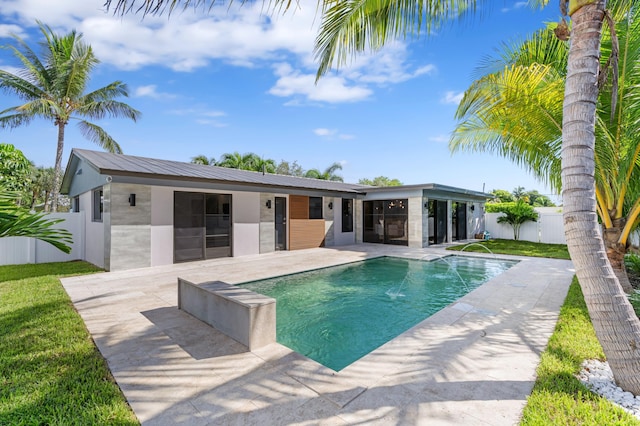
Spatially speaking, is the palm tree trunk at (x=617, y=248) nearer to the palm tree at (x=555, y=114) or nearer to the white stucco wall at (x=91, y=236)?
the palm tree at (x=555, y=114)

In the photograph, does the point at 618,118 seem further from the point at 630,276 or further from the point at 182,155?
the point at 182,155

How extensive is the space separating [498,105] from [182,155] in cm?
3390

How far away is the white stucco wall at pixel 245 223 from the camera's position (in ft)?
40.9

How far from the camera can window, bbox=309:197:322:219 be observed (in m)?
15.7

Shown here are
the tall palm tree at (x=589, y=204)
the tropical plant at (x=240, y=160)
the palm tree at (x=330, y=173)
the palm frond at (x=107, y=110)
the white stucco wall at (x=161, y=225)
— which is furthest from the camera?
the palm tree at (x=330, y=173)

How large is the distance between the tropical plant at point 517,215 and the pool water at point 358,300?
9.45 meters

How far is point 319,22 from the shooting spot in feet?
14.9

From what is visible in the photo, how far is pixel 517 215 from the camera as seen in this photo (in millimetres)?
19562

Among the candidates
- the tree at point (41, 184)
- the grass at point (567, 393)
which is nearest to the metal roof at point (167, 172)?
the grass at point (567, 393)

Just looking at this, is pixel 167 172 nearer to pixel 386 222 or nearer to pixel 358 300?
pixel 358 300

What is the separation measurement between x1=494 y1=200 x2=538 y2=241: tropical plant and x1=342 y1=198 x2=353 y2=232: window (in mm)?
10540

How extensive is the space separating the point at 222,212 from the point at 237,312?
843 cm

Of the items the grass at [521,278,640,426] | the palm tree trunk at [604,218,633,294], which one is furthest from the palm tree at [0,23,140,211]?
the palm tree trunk at [604,218,633,294]

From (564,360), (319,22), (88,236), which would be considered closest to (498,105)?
(319,22)
